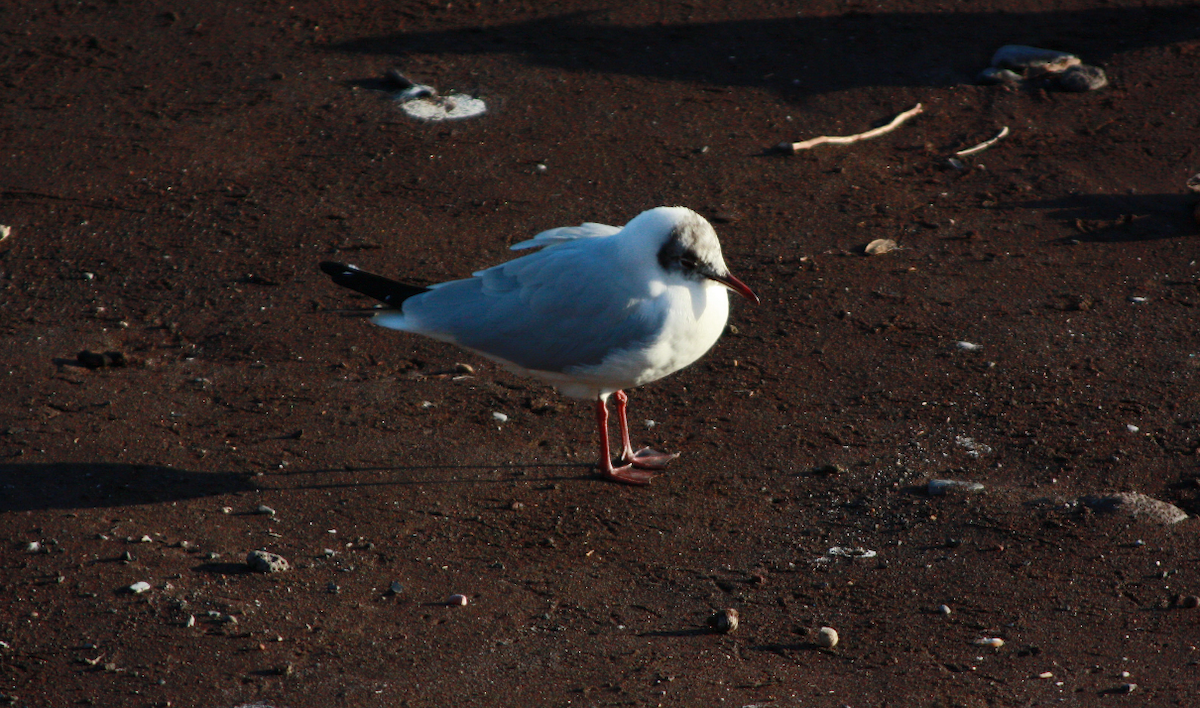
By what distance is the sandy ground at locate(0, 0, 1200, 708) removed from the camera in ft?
12.7

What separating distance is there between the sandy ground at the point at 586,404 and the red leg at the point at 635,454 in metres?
0.07

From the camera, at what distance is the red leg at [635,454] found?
491 cm

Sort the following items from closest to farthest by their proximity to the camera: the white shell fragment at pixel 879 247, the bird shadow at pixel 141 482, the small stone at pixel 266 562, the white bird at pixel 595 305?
the small stone at pixel 266 562 → the white bird at pixel 595 305 → the bird shadow at pixel 141 482 → the white shell fragment at pixel 879 247

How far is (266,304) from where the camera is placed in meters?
5.95

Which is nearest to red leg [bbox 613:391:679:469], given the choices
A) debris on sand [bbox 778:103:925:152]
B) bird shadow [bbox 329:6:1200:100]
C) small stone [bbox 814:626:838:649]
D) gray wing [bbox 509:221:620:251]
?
gray wing [bbox 509:221:620:251]

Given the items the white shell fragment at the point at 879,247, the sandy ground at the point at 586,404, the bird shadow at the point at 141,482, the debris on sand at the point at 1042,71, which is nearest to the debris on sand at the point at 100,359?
the sandy ground at the point at 586,404

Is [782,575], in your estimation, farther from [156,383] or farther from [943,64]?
[943,64]

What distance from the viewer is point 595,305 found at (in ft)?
14.5

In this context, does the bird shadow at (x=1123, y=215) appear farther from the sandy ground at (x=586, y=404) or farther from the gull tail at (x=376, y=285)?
the gull tail at (x=376, y=285)

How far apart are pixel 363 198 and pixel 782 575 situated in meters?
3.93

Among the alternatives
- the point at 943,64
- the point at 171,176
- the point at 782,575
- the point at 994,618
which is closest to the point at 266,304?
the point at 171,176

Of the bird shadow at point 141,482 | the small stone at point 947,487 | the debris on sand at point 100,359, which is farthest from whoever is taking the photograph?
the debris on sand at point 100,359

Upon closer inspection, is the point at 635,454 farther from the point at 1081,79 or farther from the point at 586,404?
the point at 1081,79

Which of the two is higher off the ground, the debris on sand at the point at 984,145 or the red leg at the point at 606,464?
the debris on sand at the point at 984,145
